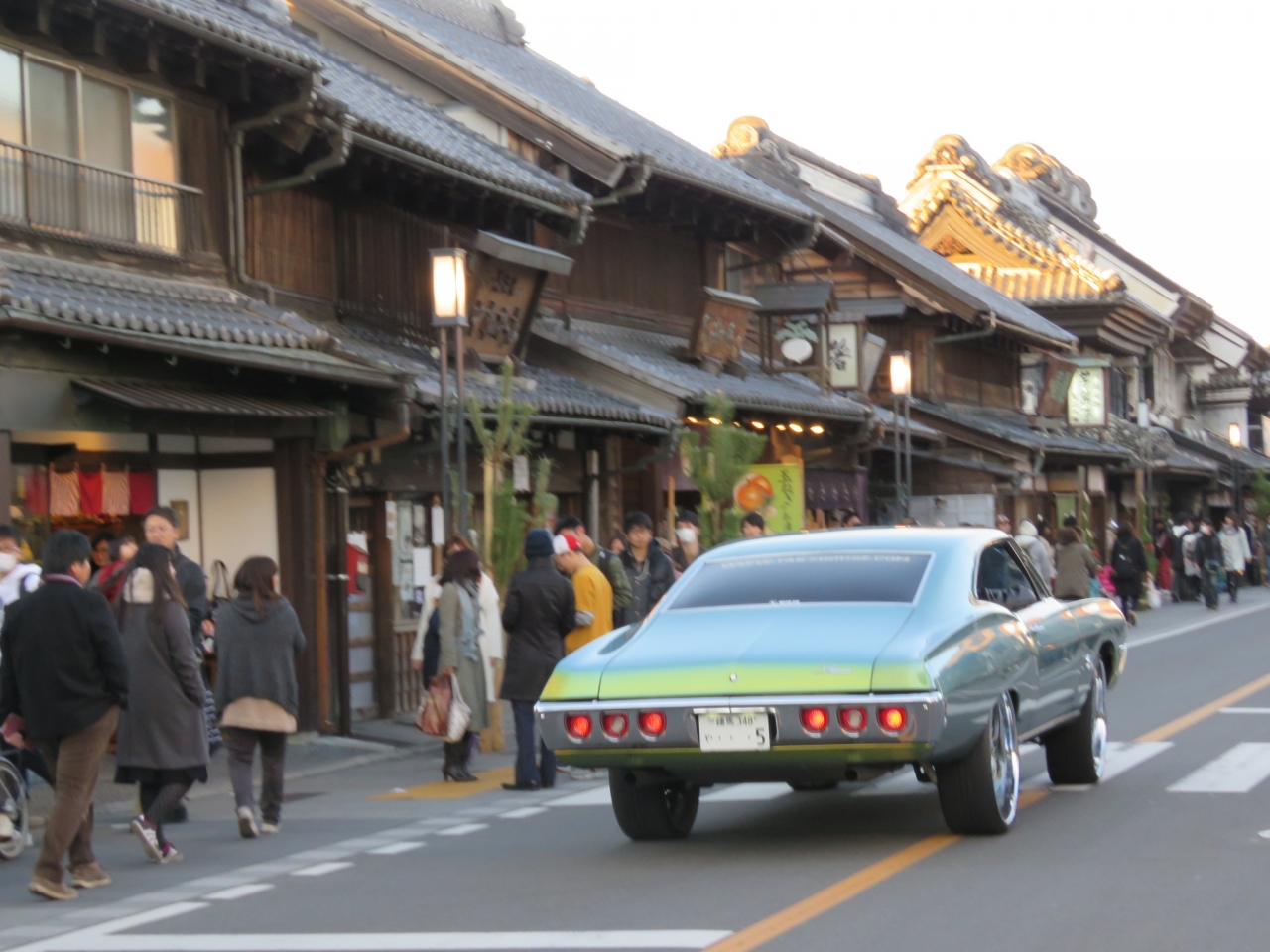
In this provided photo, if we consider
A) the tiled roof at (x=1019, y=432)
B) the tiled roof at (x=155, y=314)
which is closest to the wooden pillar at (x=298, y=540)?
the tiled roof at (x=155, y=314)

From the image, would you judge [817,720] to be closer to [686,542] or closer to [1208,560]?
[686,542]

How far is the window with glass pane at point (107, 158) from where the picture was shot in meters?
13.9

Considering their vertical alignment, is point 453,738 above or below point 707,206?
below

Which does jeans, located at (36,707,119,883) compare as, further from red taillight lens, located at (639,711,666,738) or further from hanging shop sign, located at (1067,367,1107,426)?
hanging shop sign, located at (1067,367,1107,426)

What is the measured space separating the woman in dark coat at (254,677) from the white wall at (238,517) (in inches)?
199

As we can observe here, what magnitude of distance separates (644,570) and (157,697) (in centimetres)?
615

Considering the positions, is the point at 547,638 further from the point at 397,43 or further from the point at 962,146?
the point at 962,146

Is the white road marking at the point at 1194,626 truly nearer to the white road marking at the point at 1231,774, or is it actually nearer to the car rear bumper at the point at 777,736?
the white road marking at the point at 1231,774

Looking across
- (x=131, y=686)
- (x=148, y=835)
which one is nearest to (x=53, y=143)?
(x=131, y=686)

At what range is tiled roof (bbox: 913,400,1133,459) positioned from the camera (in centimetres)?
3331

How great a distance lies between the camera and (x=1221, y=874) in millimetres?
7441

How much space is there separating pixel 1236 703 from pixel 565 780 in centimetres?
635

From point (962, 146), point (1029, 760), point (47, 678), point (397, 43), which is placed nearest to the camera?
point (47, 678)

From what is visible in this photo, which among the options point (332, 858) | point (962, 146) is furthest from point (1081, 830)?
point (962, 146)
